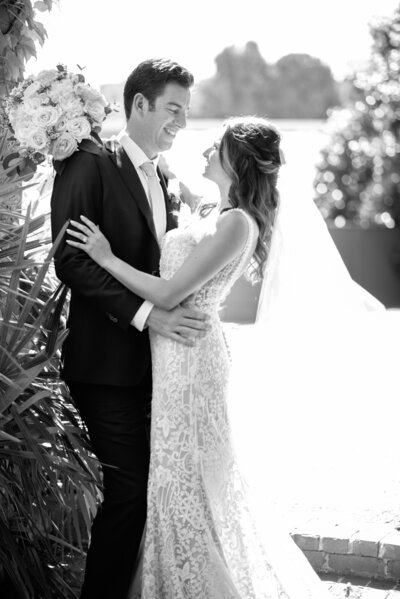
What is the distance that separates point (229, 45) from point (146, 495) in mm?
73111

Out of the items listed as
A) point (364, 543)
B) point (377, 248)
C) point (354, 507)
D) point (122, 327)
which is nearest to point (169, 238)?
point (122, 327)

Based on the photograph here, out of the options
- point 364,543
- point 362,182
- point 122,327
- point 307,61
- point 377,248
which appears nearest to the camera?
point 122,327

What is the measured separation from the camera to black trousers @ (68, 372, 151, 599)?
3.62m

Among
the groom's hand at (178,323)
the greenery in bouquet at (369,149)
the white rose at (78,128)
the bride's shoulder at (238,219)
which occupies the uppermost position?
the greenery in bouquet at (369,149)

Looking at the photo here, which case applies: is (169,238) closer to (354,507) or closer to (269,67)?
(354,507)

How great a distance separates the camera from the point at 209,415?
3.85m

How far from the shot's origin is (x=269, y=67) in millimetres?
74500

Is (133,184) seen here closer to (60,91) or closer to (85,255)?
(85,255)

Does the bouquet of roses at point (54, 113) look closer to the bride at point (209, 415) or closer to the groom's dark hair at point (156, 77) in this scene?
the groom's dark hair at point (156, 77)

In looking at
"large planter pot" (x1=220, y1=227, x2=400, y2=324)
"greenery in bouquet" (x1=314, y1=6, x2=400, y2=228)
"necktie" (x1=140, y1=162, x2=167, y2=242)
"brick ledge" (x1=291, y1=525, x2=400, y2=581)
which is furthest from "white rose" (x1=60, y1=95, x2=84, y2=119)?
"greenery in bouquet" (x1=314, y1=6, x2=400, y2=228)

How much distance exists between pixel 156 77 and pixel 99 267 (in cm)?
78

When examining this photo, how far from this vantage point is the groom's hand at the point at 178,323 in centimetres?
370

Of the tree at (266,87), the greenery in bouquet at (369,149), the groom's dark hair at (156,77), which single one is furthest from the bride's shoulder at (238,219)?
the tree at (266,87)

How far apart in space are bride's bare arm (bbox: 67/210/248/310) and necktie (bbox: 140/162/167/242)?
262 millimetres
